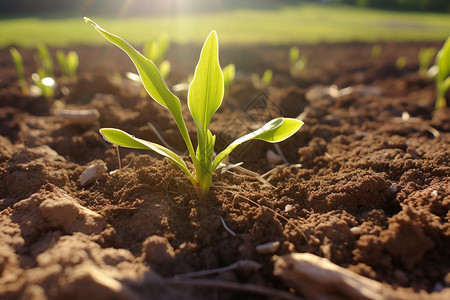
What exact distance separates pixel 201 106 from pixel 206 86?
88 millimetres

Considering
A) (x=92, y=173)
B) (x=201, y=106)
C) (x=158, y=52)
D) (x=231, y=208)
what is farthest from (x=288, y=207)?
(x=158, y=52)

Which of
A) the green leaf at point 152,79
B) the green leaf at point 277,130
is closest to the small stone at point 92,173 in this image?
the green leaf at point 152,79

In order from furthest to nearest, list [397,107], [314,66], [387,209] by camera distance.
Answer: [314,66] → [397,107] → [387,209]

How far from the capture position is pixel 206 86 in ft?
4.33

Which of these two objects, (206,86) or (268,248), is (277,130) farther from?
(268,248)

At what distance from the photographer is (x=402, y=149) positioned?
1935mm

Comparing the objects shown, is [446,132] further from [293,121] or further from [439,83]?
[293,121]

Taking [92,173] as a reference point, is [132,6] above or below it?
above

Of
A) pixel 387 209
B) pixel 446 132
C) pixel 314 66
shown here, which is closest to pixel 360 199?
pixel 387 209

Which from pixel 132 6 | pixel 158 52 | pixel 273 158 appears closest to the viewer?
pixel 273 158

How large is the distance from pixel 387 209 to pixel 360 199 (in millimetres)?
120

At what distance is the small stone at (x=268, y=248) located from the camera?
1.18 m

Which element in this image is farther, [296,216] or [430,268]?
[296,216]

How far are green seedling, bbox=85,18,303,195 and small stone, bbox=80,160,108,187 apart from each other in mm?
424
